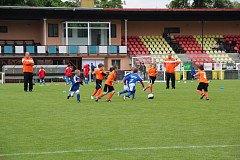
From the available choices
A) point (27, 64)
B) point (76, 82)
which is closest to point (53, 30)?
point (27, 64)

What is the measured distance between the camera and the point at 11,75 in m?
52.0

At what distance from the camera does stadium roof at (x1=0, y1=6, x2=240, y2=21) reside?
2391 inches

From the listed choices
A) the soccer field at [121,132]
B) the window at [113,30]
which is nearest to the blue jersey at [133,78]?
the soccer field at [121,132]

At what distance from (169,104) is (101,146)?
10633 millimetres

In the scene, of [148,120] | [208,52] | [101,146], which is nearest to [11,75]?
[208,52]

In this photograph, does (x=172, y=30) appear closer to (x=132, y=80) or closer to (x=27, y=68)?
(x=27, y=68)

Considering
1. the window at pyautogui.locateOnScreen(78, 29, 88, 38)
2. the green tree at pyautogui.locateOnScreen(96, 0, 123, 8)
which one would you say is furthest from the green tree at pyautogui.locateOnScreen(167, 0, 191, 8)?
the window at pyautogui.locateOnScreen(78, 29, 88, 38)

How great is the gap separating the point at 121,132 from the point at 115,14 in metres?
51.0

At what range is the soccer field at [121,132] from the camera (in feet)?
34.8

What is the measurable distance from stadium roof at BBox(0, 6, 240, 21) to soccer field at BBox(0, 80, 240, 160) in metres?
41.0

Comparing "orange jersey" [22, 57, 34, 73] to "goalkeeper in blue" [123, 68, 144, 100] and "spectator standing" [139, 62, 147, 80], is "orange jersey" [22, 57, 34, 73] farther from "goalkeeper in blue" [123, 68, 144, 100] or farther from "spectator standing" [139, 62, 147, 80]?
"spectator standing" [139, 62, 147, 80]

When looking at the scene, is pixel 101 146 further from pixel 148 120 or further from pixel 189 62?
pixel 189 62

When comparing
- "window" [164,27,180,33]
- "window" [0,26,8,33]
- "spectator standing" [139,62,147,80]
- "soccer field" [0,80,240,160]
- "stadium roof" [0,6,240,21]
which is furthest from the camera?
"window" [164,27,180,33]

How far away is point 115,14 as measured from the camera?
63844 millimetres
